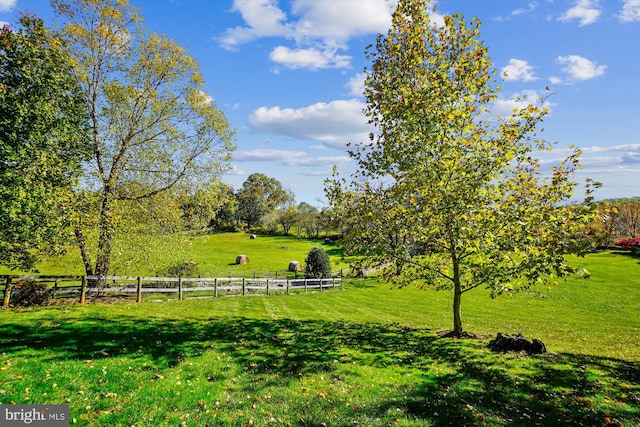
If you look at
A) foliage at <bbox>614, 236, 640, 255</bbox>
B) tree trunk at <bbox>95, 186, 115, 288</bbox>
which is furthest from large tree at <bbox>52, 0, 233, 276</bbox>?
foliage at <bbox>614, 236, 640, 255</bbox>

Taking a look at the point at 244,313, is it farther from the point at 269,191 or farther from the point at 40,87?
the point at 269,191

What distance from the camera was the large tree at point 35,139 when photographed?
15.3 m

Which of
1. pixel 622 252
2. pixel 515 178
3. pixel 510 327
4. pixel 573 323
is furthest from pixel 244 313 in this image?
pixel 622 252

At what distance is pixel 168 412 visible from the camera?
6586mm

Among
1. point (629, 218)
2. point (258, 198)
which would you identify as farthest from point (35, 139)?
point (629, 218)

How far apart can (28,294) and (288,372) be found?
45.2 feet

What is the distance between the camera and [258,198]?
11581cm

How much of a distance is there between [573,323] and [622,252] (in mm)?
64494

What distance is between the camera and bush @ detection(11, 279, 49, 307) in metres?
14.8

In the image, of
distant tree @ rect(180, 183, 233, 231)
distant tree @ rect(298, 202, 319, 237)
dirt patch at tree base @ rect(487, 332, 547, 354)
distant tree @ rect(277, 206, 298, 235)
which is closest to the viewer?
dirt patch at tree base @ rect(487, 332, 547, 354)

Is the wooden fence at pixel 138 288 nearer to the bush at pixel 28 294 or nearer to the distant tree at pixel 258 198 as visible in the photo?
the bush at pixel 28 294

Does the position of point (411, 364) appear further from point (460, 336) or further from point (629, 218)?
point (629, 218)

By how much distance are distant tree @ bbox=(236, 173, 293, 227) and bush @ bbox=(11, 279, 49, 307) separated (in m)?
100

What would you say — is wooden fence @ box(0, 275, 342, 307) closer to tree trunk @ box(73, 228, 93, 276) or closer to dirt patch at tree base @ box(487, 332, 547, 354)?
tree trunk @ box(73, 228, 93, 276)
